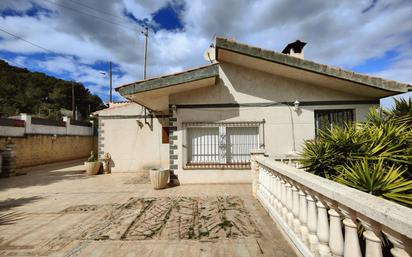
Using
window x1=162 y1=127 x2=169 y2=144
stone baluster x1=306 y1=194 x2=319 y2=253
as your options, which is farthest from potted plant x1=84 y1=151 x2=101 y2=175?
stone baluster x1=306 y1=194 x2=319 y2=253

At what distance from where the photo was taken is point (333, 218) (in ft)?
6.21

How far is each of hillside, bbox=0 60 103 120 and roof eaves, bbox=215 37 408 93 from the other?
29.7 metres

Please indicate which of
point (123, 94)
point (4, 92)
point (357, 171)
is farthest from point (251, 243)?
point (4, 92)

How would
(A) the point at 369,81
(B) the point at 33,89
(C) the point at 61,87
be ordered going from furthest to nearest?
1. (C) the point at 61,87
2. (B) the point at 33,89
3. (A) the point at 369,81

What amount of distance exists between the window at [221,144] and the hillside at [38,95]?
2794cm

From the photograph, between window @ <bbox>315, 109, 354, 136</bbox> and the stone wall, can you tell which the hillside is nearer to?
the stone wall

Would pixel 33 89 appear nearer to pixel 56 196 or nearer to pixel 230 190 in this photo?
pixel 56 196

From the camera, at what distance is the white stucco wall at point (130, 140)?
11.3 meters

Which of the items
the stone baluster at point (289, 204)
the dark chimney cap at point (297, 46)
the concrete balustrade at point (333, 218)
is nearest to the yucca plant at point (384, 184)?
the concrete balustrade at point (333, 218)

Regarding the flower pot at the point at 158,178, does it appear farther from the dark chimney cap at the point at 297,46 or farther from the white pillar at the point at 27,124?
the white pillar at the point at 27,124

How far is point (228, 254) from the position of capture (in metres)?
2.85

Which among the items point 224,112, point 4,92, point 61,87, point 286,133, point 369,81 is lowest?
point 286,133

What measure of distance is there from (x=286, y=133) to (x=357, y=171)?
505cm

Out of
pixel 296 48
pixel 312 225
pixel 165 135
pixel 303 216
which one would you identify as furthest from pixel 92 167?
pixel 296 48
